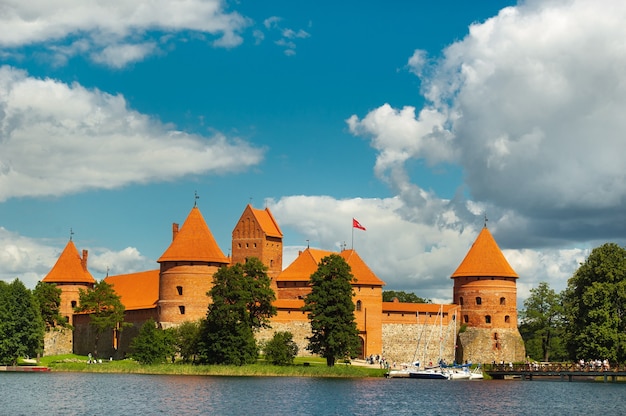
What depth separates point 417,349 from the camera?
2426 inches

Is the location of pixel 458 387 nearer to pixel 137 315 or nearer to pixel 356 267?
pixel 356 267

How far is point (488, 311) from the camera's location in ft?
199

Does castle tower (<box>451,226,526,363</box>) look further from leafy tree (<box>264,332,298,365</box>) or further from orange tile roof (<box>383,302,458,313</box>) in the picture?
leafy tree (<box>264,332,298,365</box>)

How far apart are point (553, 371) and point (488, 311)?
9350 millimetres

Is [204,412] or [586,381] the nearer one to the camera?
[204,412]

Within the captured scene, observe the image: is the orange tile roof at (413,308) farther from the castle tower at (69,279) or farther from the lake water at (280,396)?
the castle tower at (69,279)

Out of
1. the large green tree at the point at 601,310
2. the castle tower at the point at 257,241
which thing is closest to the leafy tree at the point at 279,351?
the large green tree at the point at 601,310

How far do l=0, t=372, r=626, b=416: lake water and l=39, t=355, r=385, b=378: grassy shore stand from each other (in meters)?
1.45

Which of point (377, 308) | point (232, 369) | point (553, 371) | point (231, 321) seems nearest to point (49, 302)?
point (231, 321)

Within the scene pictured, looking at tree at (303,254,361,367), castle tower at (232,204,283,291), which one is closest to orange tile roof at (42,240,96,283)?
castle tower at (232,204,283,291)

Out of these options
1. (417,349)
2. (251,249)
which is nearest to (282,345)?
(417,349)

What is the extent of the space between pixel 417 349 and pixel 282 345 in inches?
570

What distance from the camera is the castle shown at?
5728cm

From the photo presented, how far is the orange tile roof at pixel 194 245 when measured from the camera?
188 ft
